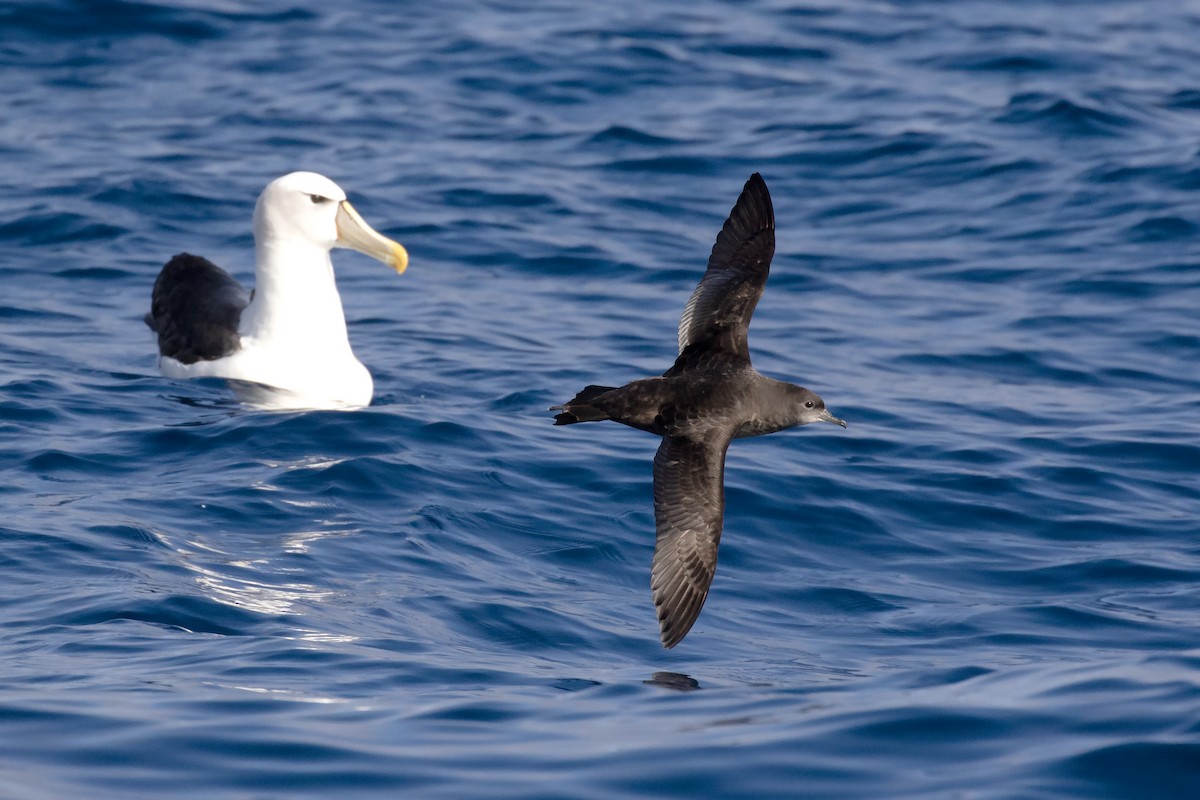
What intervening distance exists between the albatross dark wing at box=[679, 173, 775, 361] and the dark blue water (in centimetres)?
133

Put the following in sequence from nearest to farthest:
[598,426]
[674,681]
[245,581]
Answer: [674,681] → [245,581] → [598,426]

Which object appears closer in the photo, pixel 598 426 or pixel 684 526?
pixel 684 526

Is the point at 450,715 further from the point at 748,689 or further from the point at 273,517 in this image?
the point at 273,517

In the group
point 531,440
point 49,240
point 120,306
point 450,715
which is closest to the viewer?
point 450,715

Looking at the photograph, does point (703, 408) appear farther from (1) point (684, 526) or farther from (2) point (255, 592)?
(2) point (255, 592)

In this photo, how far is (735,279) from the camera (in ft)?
26.6

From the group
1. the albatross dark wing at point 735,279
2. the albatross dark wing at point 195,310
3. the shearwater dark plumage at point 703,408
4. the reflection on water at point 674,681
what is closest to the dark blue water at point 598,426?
the reflection on water at point 674,681

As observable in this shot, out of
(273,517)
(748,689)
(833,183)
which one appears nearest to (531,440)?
(273,517)

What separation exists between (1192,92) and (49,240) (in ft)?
39.8

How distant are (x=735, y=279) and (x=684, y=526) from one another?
1493mm

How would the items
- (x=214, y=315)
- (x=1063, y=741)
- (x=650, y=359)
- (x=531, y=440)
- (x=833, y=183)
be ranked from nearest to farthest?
1. (x=1063, y=741)
2. (x=531, y=440)
3. (x=214, y=315)
4. (x=650, y=359)
5. (x=833, y=183)

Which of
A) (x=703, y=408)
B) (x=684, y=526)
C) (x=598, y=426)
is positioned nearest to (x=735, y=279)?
(x=703, y=408)

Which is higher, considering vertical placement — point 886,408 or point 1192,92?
point 1192,92

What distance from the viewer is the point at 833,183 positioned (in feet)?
53.4
